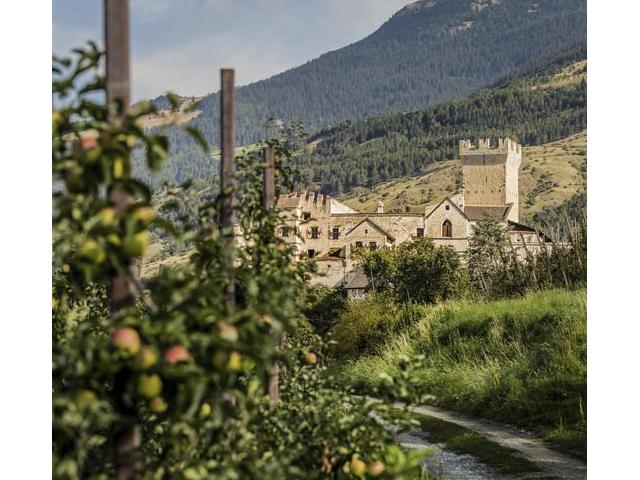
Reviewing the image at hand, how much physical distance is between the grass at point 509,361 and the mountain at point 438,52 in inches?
1517

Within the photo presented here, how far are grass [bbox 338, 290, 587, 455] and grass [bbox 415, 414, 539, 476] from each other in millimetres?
369

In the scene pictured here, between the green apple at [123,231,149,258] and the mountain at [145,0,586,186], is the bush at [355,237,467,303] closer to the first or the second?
the green apple at [123,231,149,258]

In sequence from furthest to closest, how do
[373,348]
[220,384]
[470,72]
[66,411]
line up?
[470,72] → [373,348] → [220,384] → [66,411]

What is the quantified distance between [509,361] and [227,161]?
5.88 metres

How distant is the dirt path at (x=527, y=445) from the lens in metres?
5.05

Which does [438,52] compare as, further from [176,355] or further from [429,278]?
[176,355]

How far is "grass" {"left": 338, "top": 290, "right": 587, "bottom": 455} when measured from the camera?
6.52 metres

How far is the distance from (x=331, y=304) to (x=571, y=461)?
10.0 metres

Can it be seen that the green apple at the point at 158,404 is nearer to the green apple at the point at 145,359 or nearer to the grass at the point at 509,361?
the green apple at the point at 145,359

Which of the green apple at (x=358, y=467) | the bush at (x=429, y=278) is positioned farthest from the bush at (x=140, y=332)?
the bush at (x=429, y=278)

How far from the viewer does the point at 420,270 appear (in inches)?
614
